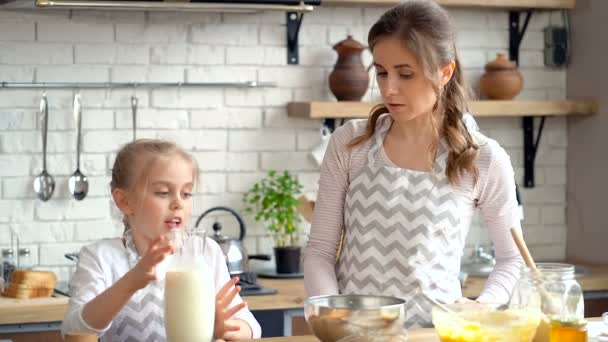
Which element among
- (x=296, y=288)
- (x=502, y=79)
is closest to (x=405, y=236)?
(x=296, y=288)

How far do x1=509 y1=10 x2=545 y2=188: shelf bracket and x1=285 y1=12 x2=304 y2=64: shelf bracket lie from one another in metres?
0.98

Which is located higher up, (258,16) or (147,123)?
(258,16)

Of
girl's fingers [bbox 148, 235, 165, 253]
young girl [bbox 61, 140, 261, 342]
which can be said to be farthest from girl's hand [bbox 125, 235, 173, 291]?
young girl [bbox 61, 140, 261, 342]

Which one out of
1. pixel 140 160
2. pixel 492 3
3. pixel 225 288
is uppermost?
pixel 492 3

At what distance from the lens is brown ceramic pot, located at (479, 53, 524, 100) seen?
171 inches

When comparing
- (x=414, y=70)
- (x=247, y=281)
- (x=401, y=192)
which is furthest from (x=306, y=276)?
(x=247, y=281)

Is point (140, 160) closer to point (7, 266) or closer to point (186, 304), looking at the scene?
point (186, 304)

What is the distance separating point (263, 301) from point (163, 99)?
955mm

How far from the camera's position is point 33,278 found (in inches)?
140

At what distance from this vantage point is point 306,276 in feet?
Answer: 8.68

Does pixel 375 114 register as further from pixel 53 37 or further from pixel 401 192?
pixel 53 37

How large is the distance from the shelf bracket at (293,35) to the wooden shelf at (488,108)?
191 mm

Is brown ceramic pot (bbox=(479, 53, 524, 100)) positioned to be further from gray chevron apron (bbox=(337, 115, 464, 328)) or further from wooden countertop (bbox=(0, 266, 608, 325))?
gray chevron apron (bbox=(337, 115, 464, 328))

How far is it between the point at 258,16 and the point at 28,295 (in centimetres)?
143
